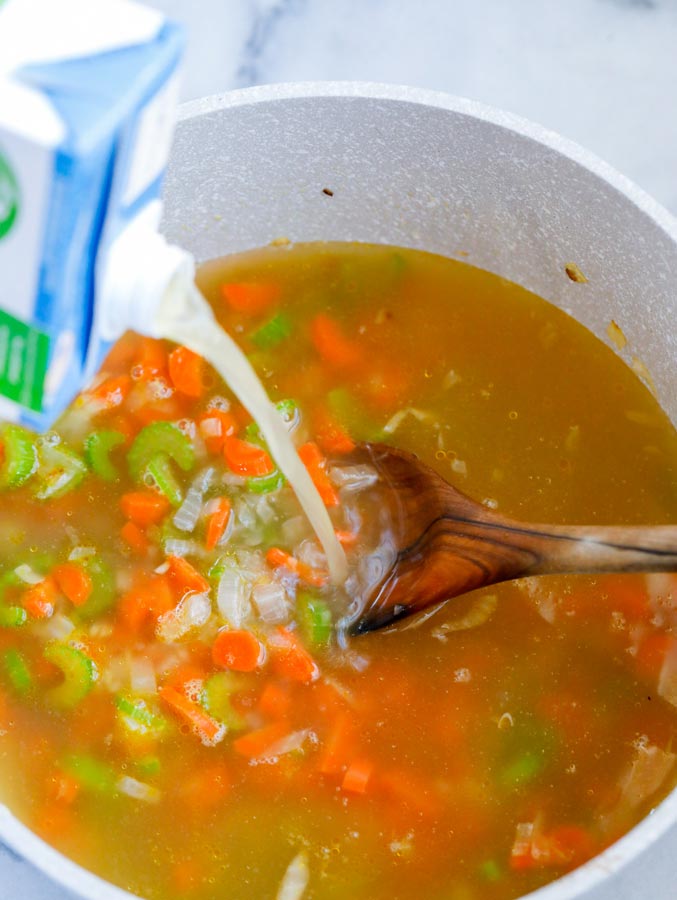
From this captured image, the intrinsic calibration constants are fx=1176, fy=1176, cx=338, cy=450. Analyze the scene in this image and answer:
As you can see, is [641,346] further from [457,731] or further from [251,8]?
[251,8]

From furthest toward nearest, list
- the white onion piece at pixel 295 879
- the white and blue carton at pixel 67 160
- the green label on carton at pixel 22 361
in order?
the white onion piece at pixel 295 879 → the green label on carton at pixel 22 361 → the white and blue carton at pixel 67 160

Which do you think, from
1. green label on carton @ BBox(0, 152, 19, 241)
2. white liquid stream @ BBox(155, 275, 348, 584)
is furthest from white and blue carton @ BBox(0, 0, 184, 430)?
white liquid stream @ BBox(155, 275, 348, 584)

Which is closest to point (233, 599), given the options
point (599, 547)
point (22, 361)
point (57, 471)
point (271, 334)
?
point (57, 471)

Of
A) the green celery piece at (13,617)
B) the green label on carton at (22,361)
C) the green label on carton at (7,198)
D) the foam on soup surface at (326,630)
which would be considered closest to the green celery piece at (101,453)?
the foam on soup surface at (326,630)

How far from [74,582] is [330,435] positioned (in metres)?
0.49

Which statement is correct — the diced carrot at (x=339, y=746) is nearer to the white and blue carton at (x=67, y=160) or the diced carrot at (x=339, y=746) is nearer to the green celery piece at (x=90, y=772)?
the green celery piece at (x=90, y=772)

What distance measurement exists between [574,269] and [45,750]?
1.16 metres

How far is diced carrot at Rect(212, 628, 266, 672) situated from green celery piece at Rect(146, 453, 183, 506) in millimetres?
246

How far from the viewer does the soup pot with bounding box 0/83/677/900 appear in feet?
5.97

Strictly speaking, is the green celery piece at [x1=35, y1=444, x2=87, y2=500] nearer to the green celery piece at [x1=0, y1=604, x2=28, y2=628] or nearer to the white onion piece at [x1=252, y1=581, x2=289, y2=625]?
the green celery piece at [x1=0, y1=604, x2=28, y2=628]

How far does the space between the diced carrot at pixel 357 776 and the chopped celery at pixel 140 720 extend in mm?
290

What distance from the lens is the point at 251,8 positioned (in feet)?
7.75

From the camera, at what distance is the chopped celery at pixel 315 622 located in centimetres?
185

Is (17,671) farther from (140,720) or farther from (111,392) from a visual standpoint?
(111,392)
